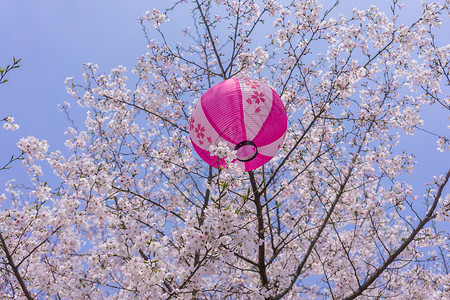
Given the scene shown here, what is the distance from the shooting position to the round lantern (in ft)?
10.1

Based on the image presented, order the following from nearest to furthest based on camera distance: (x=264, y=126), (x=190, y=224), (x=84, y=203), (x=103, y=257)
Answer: (x=190, y=224) → (x=264, y=126) → (x=103, y=257) → (x=84, y=203)

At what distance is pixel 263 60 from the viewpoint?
6160mm

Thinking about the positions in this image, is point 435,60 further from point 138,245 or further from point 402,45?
point 138,245

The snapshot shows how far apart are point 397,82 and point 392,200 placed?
2.73m

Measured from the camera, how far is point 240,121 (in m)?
3.05

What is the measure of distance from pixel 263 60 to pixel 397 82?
Result: 2.96m

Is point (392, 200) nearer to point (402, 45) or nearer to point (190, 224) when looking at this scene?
point (402, 45)

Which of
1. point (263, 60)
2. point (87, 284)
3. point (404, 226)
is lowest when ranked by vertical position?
point (87, 284)

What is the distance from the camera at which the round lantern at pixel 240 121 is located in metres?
3.07

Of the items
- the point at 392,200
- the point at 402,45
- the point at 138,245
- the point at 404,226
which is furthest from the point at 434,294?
the point at 138,245

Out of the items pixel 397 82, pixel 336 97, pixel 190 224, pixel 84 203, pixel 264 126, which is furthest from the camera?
pixel 397 82

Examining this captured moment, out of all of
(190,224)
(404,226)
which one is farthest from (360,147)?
(190,224)

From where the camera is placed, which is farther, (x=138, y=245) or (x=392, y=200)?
(x=392, y=200)

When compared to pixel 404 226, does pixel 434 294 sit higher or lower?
lower
